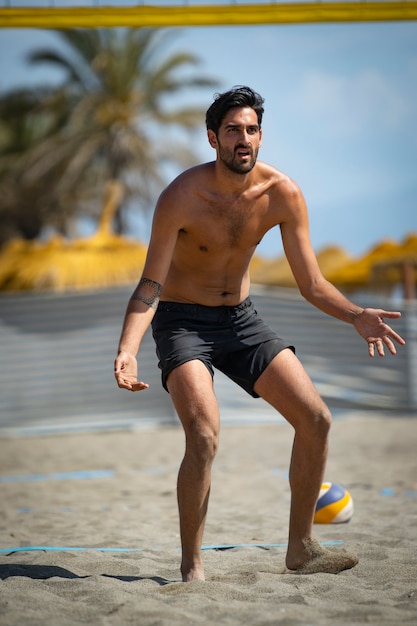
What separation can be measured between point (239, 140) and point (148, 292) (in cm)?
75

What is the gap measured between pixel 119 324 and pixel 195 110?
15.6m

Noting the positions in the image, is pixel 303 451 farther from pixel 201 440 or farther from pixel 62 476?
pixel 62 476

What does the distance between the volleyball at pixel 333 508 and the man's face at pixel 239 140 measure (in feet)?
7.02

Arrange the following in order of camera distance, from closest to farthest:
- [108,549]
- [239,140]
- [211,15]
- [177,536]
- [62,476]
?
1. [239,140]
2. [108,549]
3. [177,536]
4. [211,15]
5. [62,476]

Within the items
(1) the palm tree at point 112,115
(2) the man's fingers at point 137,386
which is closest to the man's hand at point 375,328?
(2) the man's fingers at point 137,386

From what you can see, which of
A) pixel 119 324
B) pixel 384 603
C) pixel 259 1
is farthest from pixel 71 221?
pixel 384 603

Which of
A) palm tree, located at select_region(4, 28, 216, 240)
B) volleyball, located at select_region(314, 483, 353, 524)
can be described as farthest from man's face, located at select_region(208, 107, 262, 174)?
palm tree, located at select_region(4, 28, 216, 240)

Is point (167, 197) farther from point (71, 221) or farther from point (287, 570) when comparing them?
point (71, 221)

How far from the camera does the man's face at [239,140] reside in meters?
4.01

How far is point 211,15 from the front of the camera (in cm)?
725

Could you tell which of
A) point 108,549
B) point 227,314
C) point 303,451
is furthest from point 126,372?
point 108,549

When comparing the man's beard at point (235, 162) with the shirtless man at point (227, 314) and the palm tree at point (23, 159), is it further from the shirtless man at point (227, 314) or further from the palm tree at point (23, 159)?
the palm tree at point (23, 159)

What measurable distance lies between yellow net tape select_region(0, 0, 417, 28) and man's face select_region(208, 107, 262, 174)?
348 cm

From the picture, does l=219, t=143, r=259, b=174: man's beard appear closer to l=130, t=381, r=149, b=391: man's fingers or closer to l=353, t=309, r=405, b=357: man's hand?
l=353, t=309, r=405, b=357: man's hand
